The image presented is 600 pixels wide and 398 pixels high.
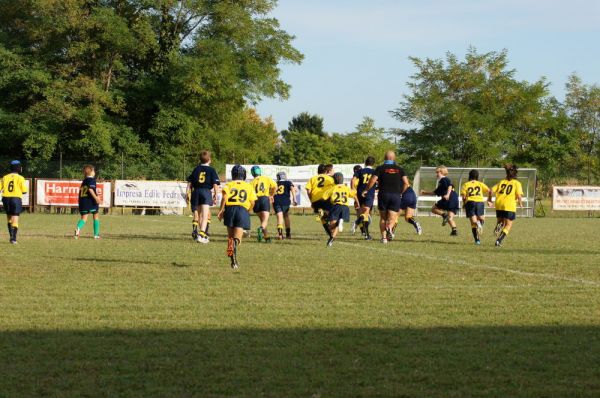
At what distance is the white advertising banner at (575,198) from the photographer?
44.1m

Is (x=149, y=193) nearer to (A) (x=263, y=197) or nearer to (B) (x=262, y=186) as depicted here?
(A) (x=263, y=197)

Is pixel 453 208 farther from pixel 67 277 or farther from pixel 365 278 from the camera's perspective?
pixel 67 277

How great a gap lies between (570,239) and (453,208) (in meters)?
3.13

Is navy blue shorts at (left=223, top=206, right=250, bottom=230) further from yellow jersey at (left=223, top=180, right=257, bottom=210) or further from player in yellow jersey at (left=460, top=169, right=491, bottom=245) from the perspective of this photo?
player in yellow jersey at (left=460, top=169, right=491, bottom=245)

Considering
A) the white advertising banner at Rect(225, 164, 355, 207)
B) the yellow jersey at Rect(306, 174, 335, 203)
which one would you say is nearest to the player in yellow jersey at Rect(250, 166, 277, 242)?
the yellow jersey at Rect(306, 174, 335, 203)

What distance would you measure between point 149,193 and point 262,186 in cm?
2233

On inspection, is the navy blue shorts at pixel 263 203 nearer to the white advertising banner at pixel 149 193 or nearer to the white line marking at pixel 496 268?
the white line marking at pixel 496 268

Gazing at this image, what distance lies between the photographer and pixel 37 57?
1961 inches

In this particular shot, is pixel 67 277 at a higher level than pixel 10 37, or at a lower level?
lower

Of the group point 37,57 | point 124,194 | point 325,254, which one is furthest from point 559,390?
point 37,57

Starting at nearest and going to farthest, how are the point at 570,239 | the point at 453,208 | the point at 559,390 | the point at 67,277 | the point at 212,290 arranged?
the point at 559,390 → the point at 212,290 → the point at 67,277 → the point at 570,239 → the point at 453,208

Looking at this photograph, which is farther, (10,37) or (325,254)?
(10,37)

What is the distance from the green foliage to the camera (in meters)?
48.2

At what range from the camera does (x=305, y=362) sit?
693cm
